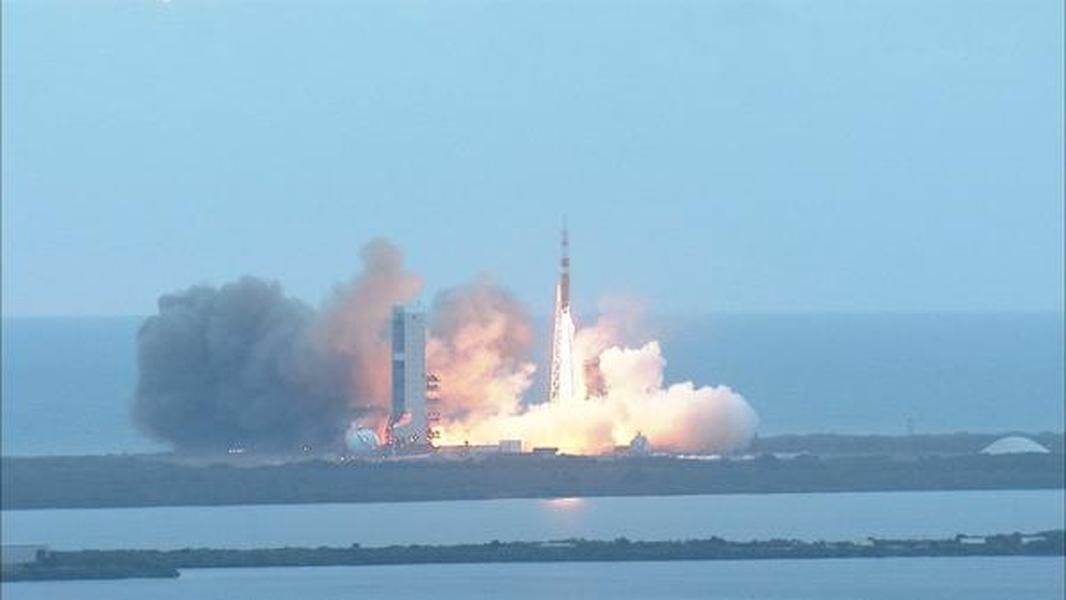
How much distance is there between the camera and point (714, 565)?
119 ft

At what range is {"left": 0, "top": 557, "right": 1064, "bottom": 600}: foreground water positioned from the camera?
33031 millimetres

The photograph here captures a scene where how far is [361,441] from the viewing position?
4659cm

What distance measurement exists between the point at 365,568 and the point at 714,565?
4139 mm

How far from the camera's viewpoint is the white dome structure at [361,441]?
46.5 meters

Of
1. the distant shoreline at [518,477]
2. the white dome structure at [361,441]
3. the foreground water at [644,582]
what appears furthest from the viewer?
the white dome structure at [361,441]

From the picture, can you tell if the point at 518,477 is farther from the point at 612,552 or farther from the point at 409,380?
the point at 612,552

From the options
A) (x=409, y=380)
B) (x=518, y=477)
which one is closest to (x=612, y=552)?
(x=518, y=477)

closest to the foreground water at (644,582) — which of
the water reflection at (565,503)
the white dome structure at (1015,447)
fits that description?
the water reflection at (565,503)

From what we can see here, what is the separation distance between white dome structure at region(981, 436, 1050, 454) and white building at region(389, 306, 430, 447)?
8.73 meters

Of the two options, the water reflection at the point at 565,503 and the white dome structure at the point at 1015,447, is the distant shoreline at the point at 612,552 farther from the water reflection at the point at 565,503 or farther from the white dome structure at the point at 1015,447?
the white dome structure at the point at 1015,447

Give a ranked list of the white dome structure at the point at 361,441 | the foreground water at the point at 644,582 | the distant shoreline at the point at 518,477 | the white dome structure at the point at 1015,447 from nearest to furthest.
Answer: the foreground water at the point at 644,582, the distant shoreline at the point at 518,477, the white dome structure at the point at 361,441, the white dome structure at the point at 1015,447

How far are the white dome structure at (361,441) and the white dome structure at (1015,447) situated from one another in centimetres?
942

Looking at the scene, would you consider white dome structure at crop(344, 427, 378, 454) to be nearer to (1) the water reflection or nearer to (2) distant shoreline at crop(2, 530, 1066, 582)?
(1) the water reflection

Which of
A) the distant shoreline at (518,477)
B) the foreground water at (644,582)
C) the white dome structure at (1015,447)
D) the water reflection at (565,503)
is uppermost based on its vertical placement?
the white dome structure at (1015,447)
